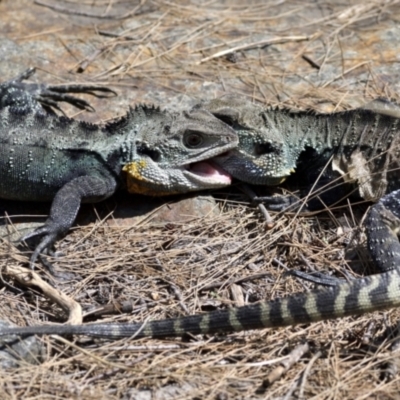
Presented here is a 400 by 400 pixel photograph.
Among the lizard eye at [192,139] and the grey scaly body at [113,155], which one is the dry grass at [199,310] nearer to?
the grey scaly body at [113,155]

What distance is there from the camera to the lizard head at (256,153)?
6164 mm

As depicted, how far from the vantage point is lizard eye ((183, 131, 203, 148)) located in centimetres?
607

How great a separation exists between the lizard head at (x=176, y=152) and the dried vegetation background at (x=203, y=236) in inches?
6.7

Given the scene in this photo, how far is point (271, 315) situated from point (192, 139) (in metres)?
1.71

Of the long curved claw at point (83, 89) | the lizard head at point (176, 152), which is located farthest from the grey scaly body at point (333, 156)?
the long curved claw at point (83, 89)

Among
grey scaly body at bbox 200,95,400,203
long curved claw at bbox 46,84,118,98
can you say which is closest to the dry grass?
grey scaly body at bbox 200,95,400,203

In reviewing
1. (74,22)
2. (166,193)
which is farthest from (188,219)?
(74,22)

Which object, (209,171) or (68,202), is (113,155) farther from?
(209,171)

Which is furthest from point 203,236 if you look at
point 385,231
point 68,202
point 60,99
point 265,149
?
point 60,99

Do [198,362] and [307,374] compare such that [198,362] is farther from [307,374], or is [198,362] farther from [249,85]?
[249,85]

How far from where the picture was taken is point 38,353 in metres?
4.86

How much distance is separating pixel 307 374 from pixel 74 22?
4.43 meters

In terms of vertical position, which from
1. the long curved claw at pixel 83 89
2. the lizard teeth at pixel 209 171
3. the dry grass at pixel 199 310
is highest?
the long curved claw at pixel 83 89

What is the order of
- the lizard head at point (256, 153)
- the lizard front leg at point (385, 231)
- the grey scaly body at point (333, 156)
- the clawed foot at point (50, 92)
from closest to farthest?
the grey scaly body at point (333, 156)
the lizard front leg at point (385, 231)
the lizard head at point (256, 153)
the clawed foot at point (50, 92)
